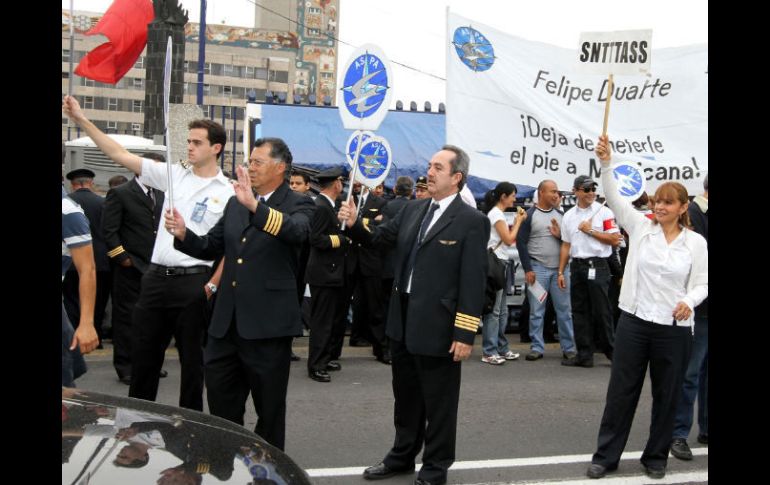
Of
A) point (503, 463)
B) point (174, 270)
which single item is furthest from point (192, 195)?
point (503, 463)

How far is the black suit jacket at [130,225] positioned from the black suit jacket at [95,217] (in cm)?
144

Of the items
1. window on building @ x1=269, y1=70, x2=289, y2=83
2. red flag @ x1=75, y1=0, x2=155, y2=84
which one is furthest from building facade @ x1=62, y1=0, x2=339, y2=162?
red flag @ x1=75, y1=0, x2=155, y2=84

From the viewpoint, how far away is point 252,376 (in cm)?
492

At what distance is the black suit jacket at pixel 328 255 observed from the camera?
819 centimetres

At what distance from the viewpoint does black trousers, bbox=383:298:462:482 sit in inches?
200

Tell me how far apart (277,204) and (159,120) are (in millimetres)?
16394

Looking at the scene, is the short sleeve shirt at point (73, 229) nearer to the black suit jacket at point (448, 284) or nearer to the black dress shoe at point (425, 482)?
the black suit jacket at point (448, 284)

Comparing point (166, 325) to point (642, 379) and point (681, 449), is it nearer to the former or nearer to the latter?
point (642, 379)

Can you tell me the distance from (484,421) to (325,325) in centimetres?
214

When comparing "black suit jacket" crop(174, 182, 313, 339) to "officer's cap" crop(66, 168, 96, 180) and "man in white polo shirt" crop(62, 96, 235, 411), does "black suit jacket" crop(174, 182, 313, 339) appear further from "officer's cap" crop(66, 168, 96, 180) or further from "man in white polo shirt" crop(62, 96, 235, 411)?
"officer's cap" crop(66, 168, 96, 180)

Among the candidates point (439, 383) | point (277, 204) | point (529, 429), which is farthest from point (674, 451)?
point (277, 204)

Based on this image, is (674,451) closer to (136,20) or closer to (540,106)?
(540,106)

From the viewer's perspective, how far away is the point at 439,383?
511 centimetres

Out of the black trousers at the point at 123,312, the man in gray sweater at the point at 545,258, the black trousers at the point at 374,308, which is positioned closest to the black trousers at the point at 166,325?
the black trousers at the point at 123,312
